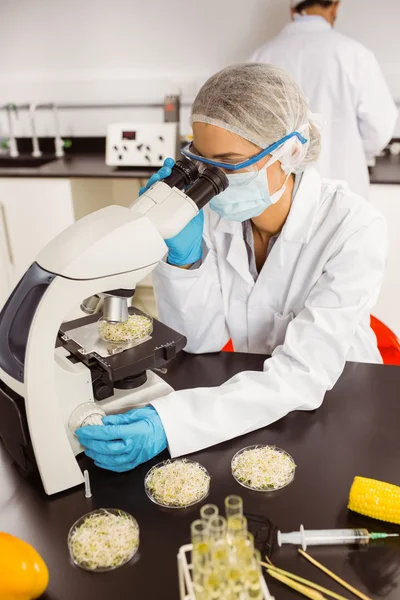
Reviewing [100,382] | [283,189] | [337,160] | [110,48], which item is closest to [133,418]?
[100,382]

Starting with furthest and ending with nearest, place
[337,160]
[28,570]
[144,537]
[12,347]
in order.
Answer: [337,160]
[12,347]
[144,537]
[28,570]

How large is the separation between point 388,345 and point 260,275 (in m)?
0.54

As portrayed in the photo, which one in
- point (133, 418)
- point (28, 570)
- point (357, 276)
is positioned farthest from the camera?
point (357, 276)

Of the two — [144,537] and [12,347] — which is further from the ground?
[12,347]

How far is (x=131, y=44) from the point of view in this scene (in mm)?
3512

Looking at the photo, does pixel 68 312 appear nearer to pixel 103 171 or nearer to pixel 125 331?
pixel 125 331

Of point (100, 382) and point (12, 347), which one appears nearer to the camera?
point (12, 347)

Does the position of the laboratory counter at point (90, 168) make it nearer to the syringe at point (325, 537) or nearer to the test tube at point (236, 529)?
the syringe at point (325, 537)

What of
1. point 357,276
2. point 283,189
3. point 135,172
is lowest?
point 135,172

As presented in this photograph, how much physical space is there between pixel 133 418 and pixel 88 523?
0.80 ft

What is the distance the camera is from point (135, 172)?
125 inches

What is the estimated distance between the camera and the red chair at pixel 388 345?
1800 mm

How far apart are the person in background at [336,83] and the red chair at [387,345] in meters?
1.22

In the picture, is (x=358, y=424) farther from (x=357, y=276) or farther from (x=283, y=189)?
(x=283, y=189)
